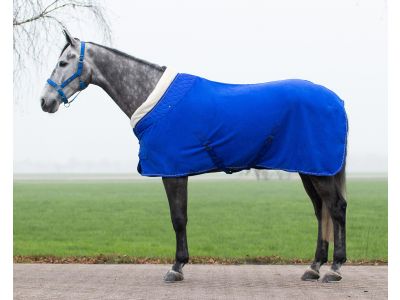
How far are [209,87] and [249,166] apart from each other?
91cm

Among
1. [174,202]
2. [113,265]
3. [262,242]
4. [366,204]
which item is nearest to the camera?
[174,202]

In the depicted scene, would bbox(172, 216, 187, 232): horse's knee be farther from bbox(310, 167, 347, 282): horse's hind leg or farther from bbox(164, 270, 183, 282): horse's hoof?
bbox(310, 167, 347, 282): horse's hind leg

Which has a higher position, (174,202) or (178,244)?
(174,202)

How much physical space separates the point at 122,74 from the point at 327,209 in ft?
8.31

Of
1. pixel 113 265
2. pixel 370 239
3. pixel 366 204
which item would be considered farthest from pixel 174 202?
pixel 366 204

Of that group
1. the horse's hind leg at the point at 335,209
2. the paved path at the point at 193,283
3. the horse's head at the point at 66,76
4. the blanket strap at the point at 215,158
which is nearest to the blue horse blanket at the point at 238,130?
the blanket strap at the point at 215,158

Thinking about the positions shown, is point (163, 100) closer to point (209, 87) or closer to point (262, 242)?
point (209, 87)

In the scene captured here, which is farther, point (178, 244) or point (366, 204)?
point (366, 204)

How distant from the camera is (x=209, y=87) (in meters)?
7.01

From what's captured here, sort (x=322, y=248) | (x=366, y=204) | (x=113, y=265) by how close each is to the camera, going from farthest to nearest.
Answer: (x=366, y=204) → (x=113, y=265) → (x=322, y=248)

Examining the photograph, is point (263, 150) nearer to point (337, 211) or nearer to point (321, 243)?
point (337, 211)

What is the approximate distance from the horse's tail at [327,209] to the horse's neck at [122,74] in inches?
83.5

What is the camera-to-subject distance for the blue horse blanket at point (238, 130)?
675 cm

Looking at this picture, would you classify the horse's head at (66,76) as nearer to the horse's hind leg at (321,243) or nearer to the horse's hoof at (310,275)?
the horse's hind leg at (321,243)
